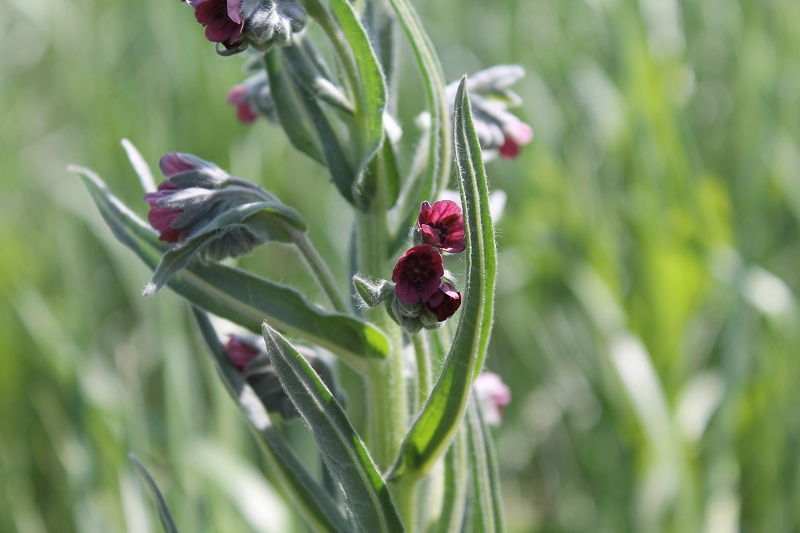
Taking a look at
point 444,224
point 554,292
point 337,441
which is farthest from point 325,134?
point 554,292

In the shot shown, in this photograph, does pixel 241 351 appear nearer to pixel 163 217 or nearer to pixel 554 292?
pixel 163 217

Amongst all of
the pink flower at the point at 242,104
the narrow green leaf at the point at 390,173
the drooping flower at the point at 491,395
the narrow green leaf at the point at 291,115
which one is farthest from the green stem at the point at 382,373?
the pink flower at the point at 242,104

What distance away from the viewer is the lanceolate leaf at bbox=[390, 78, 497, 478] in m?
0.95

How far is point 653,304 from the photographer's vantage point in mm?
2873

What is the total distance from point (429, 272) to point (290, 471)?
40cm

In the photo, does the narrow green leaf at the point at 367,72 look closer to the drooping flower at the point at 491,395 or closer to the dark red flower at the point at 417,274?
the dark red flower at the point at 417,274

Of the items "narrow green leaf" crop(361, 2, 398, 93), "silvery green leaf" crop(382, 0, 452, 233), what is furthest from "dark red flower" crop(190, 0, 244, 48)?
"narrow green leaf" crop(361, 2, 398, 93)

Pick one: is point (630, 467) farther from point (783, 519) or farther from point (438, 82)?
point (438, 82)

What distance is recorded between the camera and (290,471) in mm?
1212

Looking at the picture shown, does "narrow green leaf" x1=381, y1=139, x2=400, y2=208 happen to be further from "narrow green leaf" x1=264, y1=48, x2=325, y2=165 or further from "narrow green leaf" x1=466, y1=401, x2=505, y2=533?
"narrow green leaf" x1=466, y1=401, x2=505, y2=533

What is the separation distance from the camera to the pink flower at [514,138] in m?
1.39

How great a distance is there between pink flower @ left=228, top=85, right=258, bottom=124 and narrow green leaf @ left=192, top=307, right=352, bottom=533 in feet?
1.40

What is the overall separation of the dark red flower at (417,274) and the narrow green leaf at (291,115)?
319mm

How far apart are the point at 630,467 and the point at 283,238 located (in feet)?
5.76
